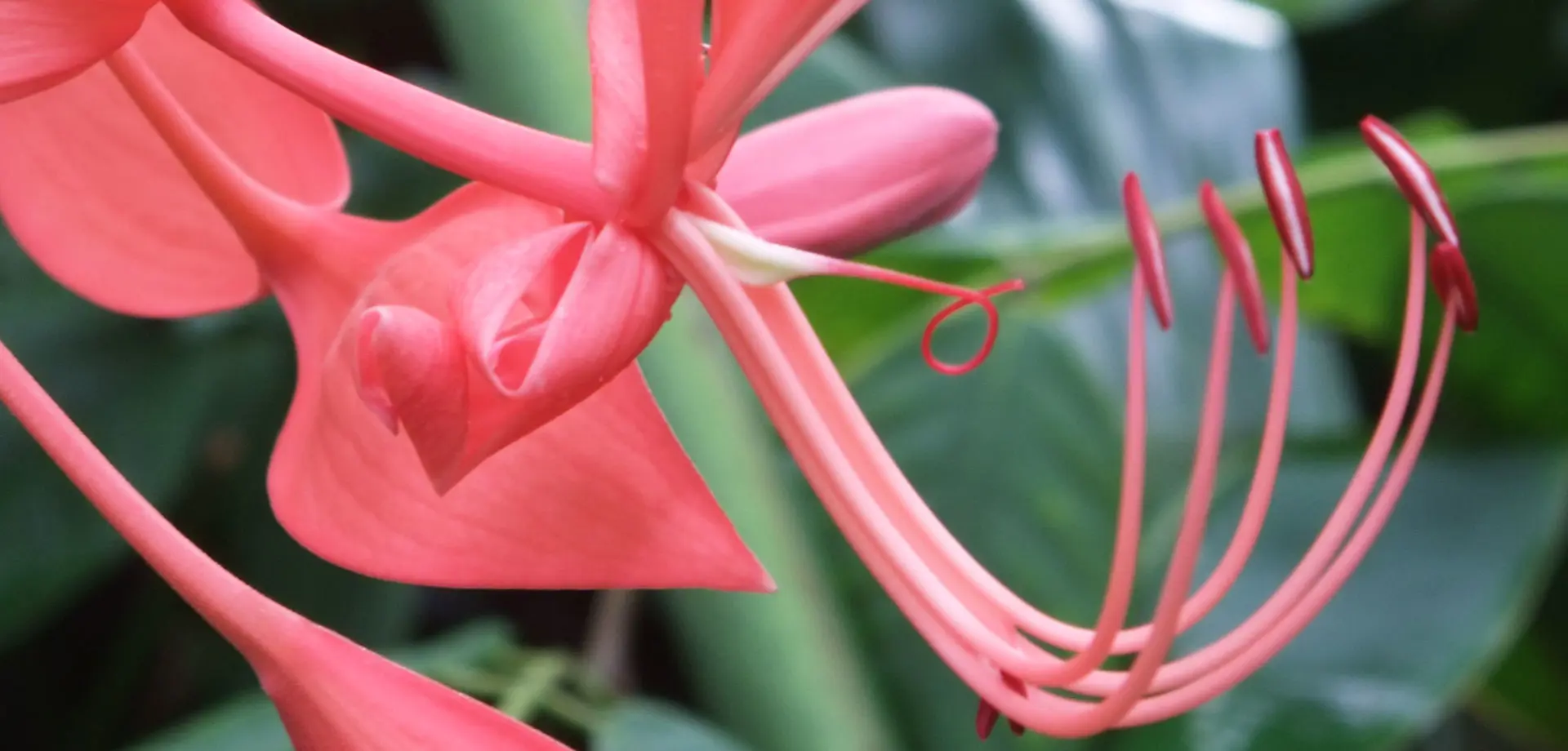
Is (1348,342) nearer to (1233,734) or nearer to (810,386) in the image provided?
(1233,734)

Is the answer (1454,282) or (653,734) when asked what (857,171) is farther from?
(653,734)

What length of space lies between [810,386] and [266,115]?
12 cm

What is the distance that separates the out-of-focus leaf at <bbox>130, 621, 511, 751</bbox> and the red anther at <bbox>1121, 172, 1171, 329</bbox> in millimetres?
243

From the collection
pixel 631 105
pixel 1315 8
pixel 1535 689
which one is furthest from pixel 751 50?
pixel 1535 689

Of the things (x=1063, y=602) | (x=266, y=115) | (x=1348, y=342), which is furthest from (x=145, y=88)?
(x=1348, y=342)

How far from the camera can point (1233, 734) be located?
0.49 m

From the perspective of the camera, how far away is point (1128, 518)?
0.24 meters

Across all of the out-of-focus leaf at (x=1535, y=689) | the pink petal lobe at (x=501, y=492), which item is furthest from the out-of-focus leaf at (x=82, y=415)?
the out-of-focus leaf at (x=1535, y=689)

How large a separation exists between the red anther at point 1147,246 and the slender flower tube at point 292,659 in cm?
13

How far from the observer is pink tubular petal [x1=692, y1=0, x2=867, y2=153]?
192mm

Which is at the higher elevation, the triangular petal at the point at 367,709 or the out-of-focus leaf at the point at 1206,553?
the triangular petal at the point at 367,709

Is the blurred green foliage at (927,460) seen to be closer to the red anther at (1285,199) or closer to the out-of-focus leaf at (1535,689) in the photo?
the out-of-focus leaf at (1535,689)

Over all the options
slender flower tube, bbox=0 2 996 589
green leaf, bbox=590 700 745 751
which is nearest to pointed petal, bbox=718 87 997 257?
slender flower tube, bbox=0 2 996 589

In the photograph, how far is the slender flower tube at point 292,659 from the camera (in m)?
0.20
